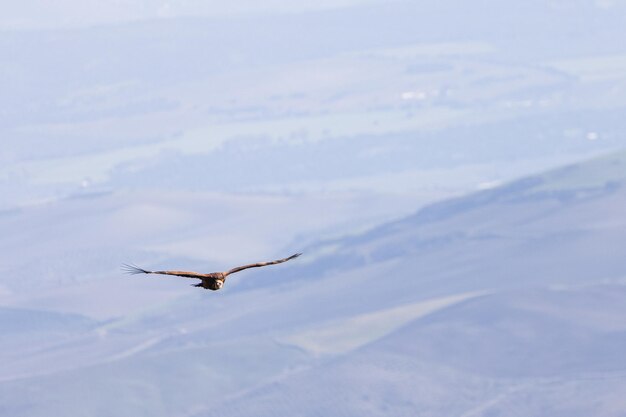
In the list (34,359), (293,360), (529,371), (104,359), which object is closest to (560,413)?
(529,371)

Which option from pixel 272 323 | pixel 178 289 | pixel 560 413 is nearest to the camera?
pixel 560 413

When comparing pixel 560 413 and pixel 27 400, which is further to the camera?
pixel 27 400

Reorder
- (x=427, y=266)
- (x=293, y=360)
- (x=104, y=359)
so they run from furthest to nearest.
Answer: (x=427, y=266)
(x=104, y=359)
(x=293, y=360)

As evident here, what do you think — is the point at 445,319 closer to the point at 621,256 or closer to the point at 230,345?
the point at 230,345

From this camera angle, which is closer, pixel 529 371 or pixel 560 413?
pixel 560 413

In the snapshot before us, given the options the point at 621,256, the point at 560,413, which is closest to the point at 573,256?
the point at 621,256

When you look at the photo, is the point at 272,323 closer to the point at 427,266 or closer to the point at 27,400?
the point at 427,266

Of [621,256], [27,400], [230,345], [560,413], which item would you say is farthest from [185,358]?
[621,256]

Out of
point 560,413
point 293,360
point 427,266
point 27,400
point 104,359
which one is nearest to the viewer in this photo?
point 560,413

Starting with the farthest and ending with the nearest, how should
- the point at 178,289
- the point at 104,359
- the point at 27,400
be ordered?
the point at 178,289, the point at 104,359, the point at 27,400
